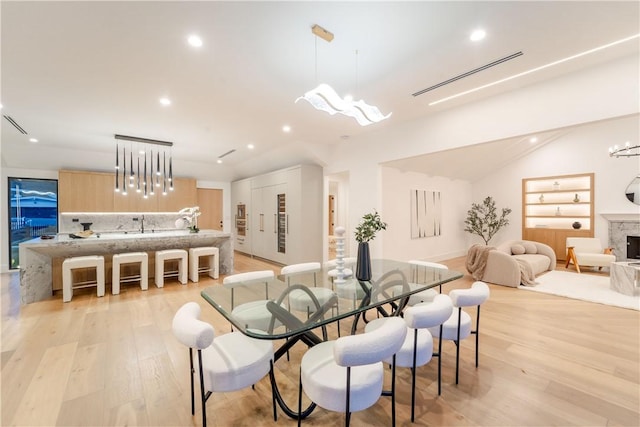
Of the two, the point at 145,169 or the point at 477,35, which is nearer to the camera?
the point at 477,35

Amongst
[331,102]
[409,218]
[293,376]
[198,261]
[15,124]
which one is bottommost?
[293,376]

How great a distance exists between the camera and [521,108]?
3.29 meters

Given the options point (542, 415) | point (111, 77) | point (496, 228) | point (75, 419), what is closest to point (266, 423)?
point (75, 419)

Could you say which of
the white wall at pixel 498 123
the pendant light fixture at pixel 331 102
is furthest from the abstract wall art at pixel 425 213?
the pendant light fixture at pixel 331 102

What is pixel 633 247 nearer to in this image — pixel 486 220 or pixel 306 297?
pixel 486 220

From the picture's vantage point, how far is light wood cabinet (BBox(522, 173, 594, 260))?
6648mm

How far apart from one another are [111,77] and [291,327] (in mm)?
3310

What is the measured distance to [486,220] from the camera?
7750 millimetres

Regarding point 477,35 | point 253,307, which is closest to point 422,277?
→ point 253,307

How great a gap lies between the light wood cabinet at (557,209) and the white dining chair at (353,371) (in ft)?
26.1

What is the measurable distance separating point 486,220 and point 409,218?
3244 mm

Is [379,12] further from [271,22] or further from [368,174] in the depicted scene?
[368,174]

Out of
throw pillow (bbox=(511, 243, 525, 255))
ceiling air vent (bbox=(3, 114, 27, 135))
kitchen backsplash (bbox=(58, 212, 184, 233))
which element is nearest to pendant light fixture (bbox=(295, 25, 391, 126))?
ceiling air vent (bbox=(3, 114, 27, 135))

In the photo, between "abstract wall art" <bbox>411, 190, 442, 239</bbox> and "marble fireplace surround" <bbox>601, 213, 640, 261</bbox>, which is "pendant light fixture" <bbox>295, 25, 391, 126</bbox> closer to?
"abstract wall art" <bbox>411, 190, 442, 239</bbox>
